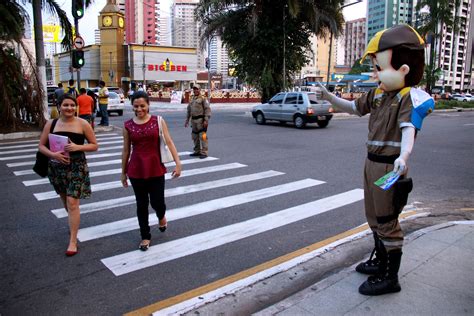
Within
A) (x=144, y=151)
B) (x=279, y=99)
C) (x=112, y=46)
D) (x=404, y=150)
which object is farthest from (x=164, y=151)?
(x=112, y=46)

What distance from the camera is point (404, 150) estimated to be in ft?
10.0

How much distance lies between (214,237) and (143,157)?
1.33 m

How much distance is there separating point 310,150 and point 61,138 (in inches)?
323

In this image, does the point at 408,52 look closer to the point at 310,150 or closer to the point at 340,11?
the point at 310,150

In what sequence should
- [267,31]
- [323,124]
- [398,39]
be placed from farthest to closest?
[267,31] → [323,124] → [398,39]

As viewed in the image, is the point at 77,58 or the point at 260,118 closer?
the point at 77,58

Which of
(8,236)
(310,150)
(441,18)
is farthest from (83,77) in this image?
(8,236)

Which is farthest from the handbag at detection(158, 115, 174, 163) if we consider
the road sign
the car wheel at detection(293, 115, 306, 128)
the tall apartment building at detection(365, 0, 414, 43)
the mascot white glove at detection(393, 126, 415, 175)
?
the tall apartment building at detection(365, 0, 414, 43)

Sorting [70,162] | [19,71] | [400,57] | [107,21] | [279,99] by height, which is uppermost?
[107,21]

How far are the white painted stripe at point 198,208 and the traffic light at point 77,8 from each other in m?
11.1

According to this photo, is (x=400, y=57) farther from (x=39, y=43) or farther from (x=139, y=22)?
(x=139, y=22)

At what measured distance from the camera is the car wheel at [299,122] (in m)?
17.6

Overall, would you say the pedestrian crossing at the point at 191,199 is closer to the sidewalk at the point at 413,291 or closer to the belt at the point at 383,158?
the sidewalk at the point at 413,291

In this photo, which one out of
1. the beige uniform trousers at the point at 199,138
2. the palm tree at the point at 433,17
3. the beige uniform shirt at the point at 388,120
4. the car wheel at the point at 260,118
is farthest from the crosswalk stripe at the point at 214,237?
the palm tree at the point at 433,17
